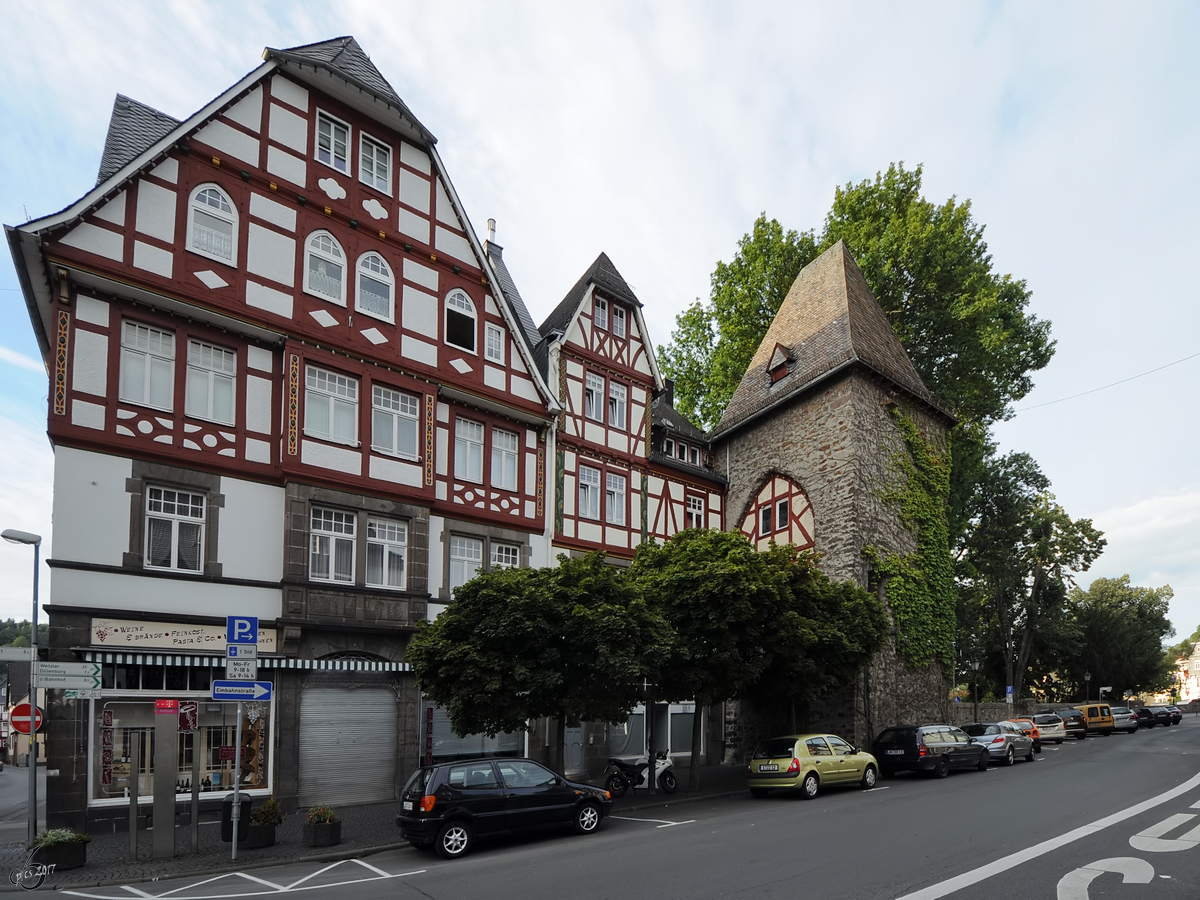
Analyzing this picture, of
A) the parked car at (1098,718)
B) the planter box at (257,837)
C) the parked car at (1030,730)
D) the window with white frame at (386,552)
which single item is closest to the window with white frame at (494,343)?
the window with white frame at (386,552)

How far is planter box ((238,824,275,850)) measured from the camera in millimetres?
14328

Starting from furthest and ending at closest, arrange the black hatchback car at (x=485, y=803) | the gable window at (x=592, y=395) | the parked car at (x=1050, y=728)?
the parked car at (x=1050, y=728)
the gable window at (x=592, y=395)
the black hatchback car at (x=485, y=803)

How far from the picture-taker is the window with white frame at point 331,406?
66.1 ft

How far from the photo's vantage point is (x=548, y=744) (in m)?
23.8

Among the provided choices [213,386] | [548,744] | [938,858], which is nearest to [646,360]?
[548,744]

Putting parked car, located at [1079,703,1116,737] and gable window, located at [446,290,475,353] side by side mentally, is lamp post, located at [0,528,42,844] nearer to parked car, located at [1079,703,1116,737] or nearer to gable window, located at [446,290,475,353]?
gable window, located at [446,290,475,353]

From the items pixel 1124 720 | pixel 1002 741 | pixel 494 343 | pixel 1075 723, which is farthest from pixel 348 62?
pixel 1124 720

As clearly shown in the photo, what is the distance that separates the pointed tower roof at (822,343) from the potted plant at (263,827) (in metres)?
20.5

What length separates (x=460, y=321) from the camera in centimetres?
2386

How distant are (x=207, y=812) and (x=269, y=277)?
35.5 ft

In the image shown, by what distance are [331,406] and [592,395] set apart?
9.11 meters

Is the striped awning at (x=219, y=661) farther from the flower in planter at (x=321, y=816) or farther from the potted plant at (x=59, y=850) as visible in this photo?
the flower in planter at (x=321, y=816)

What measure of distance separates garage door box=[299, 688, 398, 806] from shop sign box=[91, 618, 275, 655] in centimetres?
179

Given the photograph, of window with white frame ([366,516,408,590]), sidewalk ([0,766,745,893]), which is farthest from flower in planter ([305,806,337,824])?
window with white frame ([366,516,408,590])
